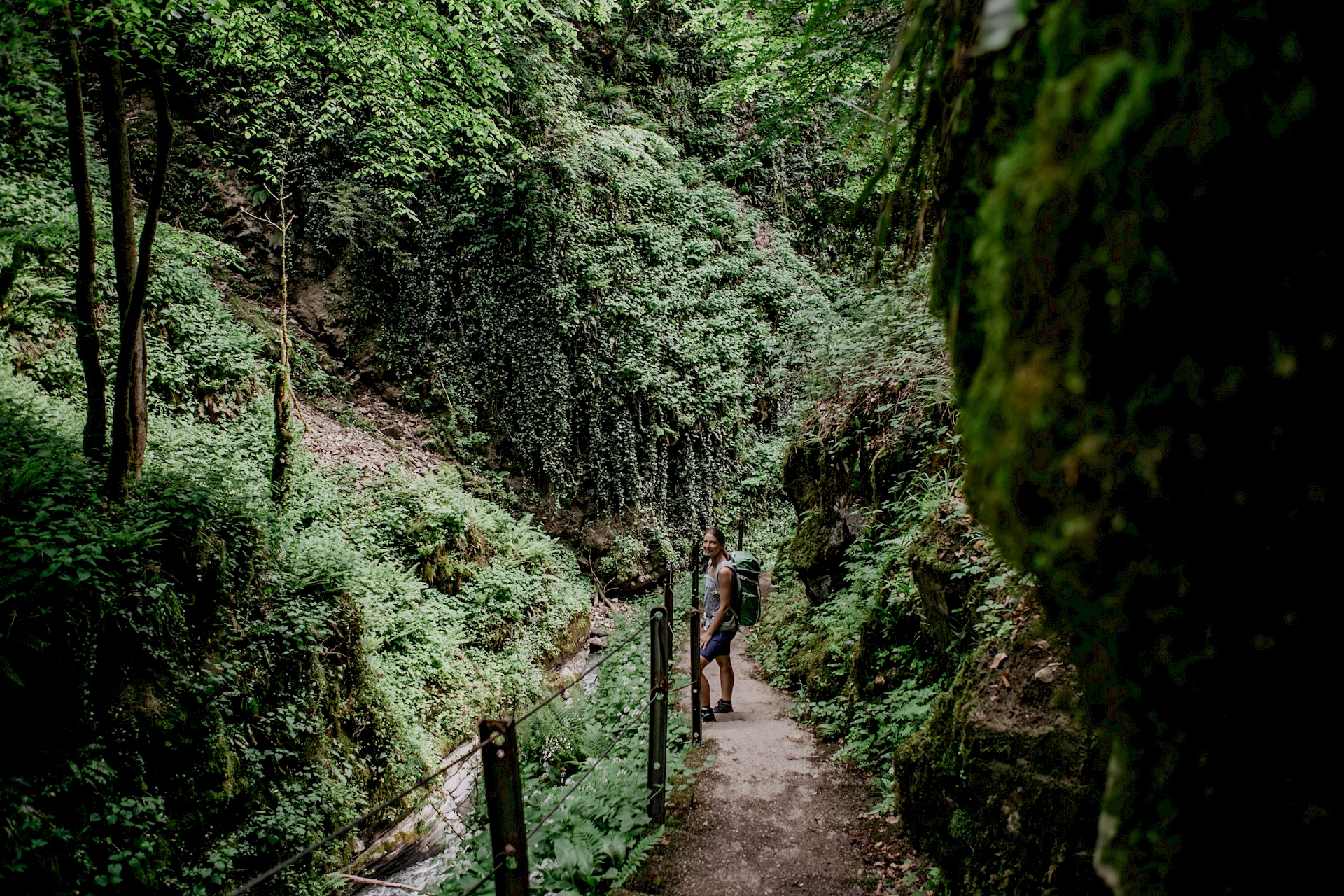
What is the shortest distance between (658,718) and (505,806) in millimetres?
1708

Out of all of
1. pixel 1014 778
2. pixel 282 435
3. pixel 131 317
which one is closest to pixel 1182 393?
pixel 1014 778

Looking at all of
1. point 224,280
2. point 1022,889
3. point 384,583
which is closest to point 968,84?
point 1022,889

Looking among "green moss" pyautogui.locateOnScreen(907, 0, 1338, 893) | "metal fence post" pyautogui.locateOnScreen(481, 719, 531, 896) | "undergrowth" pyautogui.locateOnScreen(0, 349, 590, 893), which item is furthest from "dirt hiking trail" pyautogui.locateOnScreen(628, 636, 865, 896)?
"undergrowth" pyautogui.locateOnScreen(0, 349, 590, 893)

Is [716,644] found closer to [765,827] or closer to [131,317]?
[765,827]

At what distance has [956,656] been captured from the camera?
378 cm

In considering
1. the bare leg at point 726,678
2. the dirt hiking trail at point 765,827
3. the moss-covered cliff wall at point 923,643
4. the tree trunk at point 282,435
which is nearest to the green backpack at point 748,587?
the bare leg at point 726,678

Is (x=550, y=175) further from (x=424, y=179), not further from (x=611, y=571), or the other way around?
(x=611, y=571)

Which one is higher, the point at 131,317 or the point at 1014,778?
the point at 131,317

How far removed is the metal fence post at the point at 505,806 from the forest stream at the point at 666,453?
2 centimetres

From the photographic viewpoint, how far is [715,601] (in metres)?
5.82

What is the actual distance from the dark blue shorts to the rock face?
251 cm

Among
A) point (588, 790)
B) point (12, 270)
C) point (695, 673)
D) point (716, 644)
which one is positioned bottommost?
point (588, 790)

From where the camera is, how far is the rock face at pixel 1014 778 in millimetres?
2211

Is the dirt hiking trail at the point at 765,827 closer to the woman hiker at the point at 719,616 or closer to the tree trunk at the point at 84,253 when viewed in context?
the woman hiker at the point at 719,616
